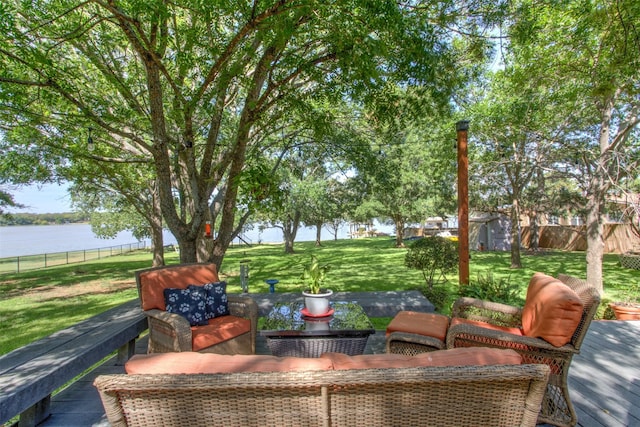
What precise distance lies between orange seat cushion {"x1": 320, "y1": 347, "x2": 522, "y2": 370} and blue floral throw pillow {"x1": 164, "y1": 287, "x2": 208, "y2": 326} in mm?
2351

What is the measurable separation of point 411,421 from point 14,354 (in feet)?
9.10

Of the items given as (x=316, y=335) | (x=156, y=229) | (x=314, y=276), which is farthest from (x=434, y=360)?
(x=156, y=229)

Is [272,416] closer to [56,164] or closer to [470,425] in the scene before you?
[470,425]

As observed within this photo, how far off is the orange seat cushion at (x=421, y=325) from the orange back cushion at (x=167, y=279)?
2056mm

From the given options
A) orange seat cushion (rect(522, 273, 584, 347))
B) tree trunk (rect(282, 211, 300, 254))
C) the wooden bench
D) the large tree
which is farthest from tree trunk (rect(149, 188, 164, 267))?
orange seat cushion (rect(522, 273, 584, 347))

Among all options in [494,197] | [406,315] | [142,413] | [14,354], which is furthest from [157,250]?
[494,197]

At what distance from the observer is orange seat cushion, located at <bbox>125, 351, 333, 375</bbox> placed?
1259 mm

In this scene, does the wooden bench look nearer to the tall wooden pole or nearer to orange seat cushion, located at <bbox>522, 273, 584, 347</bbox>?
orange seat cushion, located at <bbox>522, 273, 584, 347</bbox>

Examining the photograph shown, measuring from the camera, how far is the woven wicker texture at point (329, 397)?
1.18 m

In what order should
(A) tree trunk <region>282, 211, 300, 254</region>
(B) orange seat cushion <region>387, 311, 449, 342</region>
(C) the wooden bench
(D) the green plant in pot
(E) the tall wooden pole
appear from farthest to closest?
(A) tree trunk <region>282, 211, 300, 254</region> → (E) the tall wooden pole → (D) the green plant in pot → (B) orange seat cushion <region>387, 311, 449, 342</region> → (C) the wooden bench

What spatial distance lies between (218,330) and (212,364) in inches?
77.7

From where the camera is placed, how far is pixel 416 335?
8.84 feet

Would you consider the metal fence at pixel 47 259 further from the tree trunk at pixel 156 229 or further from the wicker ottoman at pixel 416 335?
the wicker ottoman at pixel 416 335

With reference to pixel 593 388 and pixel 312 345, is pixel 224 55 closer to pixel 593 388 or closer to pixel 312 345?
pixel 312 345
